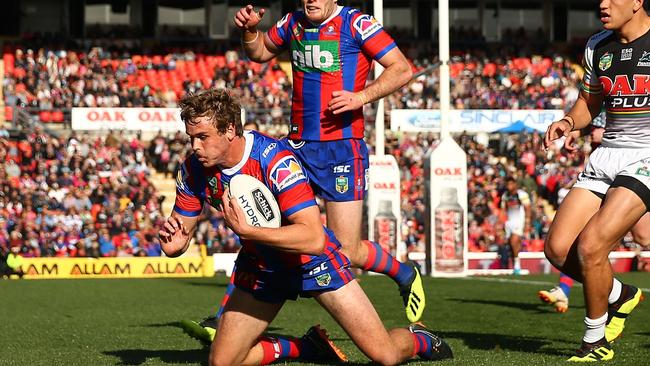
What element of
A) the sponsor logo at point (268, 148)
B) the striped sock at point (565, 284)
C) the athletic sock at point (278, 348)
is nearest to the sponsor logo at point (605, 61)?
the sponsor logo at point (268, 148)

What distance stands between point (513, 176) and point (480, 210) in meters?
2.25

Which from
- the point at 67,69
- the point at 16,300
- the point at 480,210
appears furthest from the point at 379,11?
the point at 67,69

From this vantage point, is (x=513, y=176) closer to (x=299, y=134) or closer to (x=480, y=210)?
(x=480, y=210)

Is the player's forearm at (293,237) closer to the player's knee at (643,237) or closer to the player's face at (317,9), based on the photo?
the player's face at (317,9)

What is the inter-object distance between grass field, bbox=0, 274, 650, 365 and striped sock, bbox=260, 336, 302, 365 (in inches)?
16.1

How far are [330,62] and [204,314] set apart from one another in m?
4.63

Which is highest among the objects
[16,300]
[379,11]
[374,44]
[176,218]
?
[379,11]

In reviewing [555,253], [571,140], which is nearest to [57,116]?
[571,140]

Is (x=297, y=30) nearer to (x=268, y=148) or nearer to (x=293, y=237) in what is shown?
(x=268, y=148)

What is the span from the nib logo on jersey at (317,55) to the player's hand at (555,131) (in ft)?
5.29

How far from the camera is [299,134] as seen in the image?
26.5ft

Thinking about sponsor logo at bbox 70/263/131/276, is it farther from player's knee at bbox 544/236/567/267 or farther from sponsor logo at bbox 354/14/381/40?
player's knee at bbox 544/236/567/267

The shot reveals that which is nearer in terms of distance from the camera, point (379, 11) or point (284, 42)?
point (284, 42)

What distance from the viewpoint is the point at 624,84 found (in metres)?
7.22
